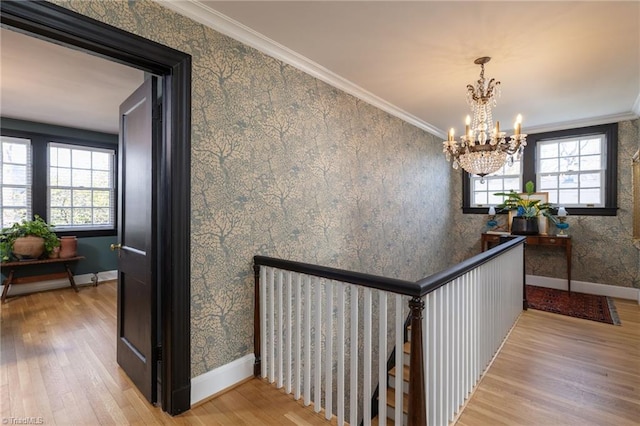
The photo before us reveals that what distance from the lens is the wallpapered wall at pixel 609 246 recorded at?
163 inches

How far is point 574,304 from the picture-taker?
3.89 m

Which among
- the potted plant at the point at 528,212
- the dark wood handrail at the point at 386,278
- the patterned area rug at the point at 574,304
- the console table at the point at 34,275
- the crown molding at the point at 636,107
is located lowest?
the patterned area rug at the point at 574,304

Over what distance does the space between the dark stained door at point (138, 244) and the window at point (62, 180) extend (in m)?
3.38

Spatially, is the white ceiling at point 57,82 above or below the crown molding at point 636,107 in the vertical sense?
below

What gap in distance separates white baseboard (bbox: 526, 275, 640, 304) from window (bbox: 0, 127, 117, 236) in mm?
7085

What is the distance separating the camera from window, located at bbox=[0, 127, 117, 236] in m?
4.39

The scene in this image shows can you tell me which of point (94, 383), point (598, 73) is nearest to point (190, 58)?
point (94, 383)

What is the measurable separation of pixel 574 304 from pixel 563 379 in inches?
87.4

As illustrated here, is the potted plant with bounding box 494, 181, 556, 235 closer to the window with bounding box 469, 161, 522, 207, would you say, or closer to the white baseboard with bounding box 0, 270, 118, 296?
the window with bounding box 469, 161, 522, 207

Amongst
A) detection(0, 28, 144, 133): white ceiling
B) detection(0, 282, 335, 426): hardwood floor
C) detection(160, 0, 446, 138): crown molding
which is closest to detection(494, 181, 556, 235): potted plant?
detection(160, 0, 446, 138): crown molding

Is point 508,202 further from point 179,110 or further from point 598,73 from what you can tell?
point 179,110

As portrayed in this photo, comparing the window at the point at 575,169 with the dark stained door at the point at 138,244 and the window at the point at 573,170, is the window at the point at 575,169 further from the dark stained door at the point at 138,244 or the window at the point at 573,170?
the dark stained door at the point at 138,244

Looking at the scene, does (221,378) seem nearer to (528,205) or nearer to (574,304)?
(574,304)

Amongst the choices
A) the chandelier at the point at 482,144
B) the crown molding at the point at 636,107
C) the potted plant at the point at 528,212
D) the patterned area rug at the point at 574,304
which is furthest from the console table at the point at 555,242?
the chandelier at the point at 482,144
